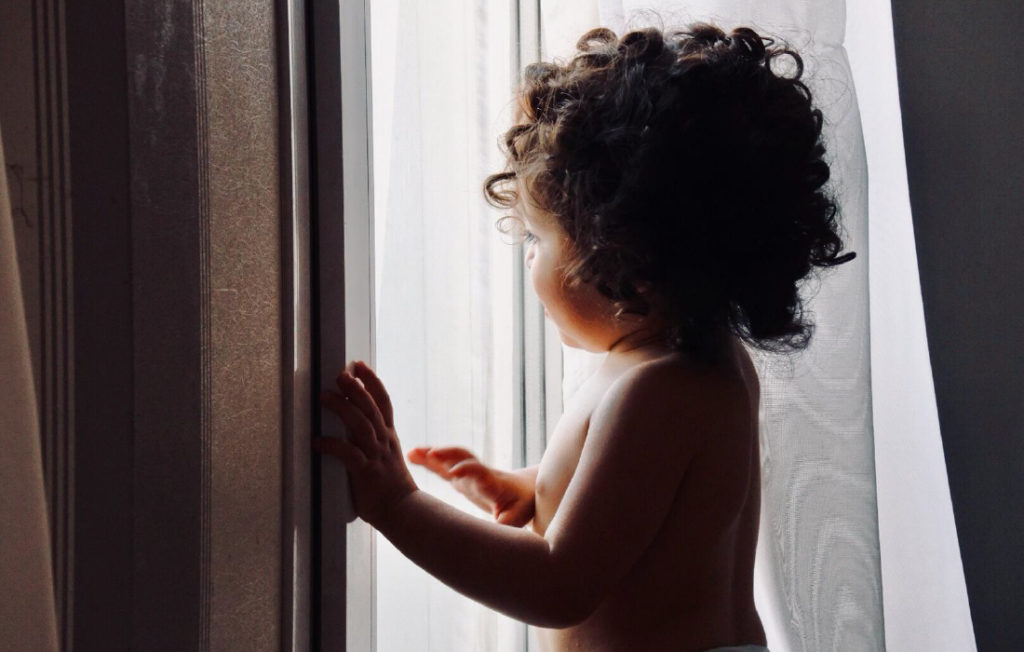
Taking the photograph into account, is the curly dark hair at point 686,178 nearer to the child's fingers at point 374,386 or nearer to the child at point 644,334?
the child at point 644,334

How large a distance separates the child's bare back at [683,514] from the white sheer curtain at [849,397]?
207 millimetres

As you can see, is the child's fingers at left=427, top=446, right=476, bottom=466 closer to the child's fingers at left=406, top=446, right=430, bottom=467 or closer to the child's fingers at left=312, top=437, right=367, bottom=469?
the child's fingers at left=406, top=446, right=430, bottom=467

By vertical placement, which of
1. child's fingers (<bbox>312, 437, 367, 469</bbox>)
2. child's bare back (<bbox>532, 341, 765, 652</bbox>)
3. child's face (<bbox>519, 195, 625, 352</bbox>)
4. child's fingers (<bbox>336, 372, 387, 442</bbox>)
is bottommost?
child's bare back (<bbox>532, 341, 765, 652</bbox>)

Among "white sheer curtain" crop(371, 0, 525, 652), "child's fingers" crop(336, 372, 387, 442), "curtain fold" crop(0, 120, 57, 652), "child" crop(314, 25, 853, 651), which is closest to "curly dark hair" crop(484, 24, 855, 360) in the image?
"child" crop(314, 25, 853, 651)

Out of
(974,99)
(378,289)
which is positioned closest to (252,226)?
(378,289)

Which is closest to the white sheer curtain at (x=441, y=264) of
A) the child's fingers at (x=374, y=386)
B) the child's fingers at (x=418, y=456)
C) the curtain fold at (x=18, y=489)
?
Answer: the child's fingers at (x=418, y=456)

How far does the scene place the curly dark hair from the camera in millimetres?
678

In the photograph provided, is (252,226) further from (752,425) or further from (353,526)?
(752,425)

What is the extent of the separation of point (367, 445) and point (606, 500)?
19cm

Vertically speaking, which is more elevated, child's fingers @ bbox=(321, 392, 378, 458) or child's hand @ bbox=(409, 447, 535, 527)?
child's fingers @ bbox=(321, 392, 378, 458)

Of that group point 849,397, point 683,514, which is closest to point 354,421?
point 683,514

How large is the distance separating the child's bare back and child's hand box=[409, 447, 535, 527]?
0.21 ft

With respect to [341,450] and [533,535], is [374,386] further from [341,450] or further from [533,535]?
[533,535]

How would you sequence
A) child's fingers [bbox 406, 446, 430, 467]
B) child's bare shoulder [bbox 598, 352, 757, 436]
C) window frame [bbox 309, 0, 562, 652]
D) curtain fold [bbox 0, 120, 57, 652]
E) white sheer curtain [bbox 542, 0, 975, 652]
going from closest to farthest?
curtain fold [bbox 0, 120, 57, 652]
window frame [bbox 309, 0, 562, 652]
child's bare shoulder [bbox 598, 352, 757, 436]
child's fingers [bbox 406, 446, 430, 467]
white sheer curtain [bbox 542, 0, 975, 652]
